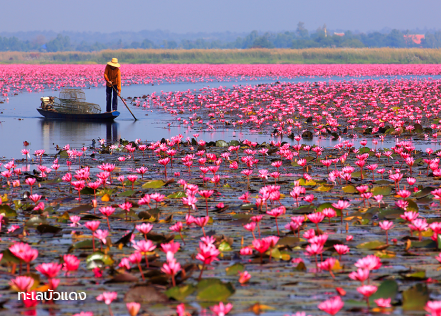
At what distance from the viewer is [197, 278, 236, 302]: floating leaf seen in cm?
380

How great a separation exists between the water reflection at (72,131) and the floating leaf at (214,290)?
1011 cm

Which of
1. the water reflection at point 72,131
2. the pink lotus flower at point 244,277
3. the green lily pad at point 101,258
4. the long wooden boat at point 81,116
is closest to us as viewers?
the pink lotus flower at point 244,277

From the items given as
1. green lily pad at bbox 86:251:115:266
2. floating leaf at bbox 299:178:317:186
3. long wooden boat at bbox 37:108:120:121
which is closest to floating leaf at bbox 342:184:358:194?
floating leaf at bbox 299:178:317:186

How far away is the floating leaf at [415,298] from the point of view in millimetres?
3623

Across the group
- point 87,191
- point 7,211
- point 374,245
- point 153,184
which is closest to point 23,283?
point 7,211

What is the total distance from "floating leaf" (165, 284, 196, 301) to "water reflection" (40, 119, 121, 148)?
1006 cm

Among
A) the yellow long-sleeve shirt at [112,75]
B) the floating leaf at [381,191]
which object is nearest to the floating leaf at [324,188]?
the floating leaf at [381,191]

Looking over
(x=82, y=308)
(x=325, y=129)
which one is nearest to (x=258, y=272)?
(x=82, y=308)

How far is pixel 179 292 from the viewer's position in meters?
3.84

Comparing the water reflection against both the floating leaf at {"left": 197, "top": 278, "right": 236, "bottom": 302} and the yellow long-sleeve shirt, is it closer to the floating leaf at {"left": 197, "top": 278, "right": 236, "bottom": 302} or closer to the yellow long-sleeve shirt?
the yellow long-sleeve shirt

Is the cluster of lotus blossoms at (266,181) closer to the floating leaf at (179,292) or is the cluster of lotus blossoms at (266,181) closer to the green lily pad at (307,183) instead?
the green lily pad at (307,183)

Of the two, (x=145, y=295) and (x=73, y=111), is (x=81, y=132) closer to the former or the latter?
(x=73, y=111)

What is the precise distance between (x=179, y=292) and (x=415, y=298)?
5.61 feet

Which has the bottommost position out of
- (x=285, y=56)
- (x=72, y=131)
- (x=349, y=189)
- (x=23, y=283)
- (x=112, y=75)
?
(x=72, y=131)
